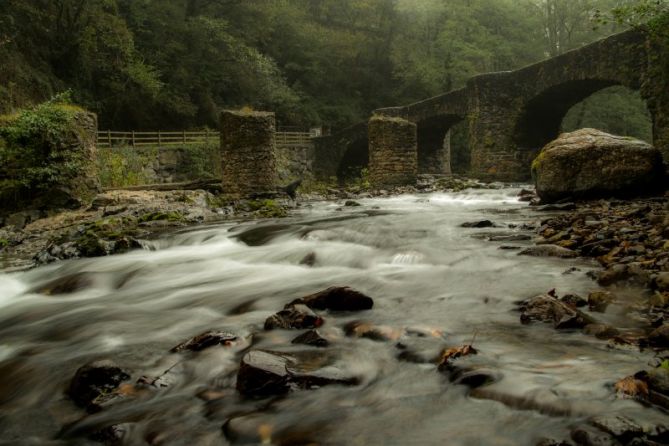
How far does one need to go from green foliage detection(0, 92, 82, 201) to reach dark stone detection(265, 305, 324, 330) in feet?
32.9

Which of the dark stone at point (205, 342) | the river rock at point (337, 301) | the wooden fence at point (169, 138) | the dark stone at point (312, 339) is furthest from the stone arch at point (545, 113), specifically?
the dark stone at point (205, 342)

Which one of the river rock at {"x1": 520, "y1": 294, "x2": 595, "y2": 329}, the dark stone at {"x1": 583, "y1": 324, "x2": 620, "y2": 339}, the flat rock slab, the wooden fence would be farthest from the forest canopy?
the dark stone at {"x1": 583, "y1": 324, "x2": 620, "y2": 339}

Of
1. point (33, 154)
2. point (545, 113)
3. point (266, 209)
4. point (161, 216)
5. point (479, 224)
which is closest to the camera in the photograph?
point (479, 224)

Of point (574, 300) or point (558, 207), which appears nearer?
point (574, 300)

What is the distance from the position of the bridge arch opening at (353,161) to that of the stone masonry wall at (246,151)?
580 inches

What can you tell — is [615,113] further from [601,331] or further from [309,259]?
[601,331]

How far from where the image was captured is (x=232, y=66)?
98.5ft

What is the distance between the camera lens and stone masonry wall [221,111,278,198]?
1421 centimetres

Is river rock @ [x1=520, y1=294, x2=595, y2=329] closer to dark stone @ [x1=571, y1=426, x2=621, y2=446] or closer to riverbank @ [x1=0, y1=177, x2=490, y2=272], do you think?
dark stone @ [x1=571, y1=426, x2=621, y2=446]

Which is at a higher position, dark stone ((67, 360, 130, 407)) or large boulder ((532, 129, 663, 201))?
large boulder ((532, 129, 663, 201))

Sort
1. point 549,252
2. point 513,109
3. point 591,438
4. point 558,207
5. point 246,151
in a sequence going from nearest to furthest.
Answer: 1. point 591,438
2. point 549,252
3. point 558,207
4. point 246,151
5. point 513,109

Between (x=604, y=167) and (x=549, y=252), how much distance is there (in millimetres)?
5596

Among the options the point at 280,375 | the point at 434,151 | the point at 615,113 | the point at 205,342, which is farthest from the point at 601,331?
the point at 615,113

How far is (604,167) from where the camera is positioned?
9945 millimetres
